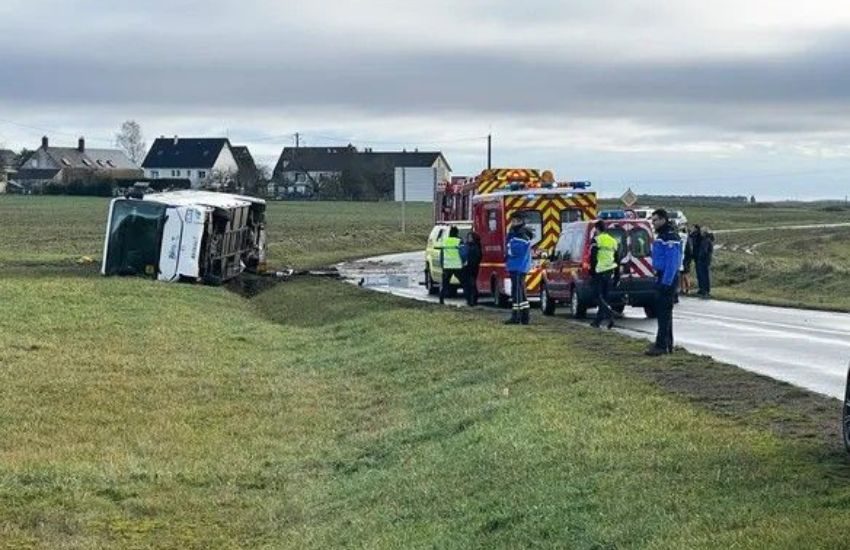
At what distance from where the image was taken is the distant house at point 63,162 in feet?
573

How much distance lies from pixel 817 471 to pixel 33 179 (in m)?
175

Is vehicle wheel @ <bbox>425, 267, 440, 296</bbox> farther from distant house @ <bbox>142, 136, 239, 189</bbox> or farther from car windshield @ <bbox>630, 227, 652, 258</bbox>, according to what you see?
distant house @ <bbox>142, 136, 239, 189</bbox>

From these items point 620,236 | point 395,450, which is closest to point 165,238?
point 620,236

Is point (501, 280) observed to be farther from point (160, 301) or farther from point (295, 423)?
point (295, 423)

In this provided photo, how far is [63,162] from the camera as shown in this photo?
178000 millimetres

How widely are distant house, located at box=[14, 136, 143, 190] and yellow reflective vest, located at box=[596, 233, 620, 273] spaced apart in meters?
150

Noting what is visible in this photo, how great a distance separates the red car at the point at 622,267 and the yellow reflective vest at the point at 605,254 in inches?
48.4

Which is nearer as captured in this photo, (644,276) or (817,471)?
(817,471)

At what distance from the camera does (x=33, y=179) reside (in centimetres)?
17650

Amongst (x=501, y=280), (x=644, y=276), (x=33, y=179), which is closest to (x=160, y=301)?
(x=501, y=280)

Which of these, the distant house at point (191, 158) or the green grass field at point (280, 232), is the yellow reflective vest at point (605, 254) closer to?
the green grass field at point (280, 232)

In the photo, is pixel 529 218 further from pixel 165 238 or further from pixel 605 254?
pixel 165 238

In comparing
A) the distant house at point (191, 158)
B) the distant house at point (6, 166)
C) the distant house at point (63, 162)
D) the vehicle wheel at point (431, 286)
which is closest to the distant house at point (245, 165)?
the distant house at point (191, 158)

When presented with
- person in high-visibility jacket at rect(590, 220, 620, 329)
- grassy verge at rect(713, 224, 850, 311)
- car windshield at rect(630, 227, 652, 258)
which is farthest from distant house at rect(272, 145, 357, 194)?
person in high-visibility jacket at rect(590, 220, 620, 329)
